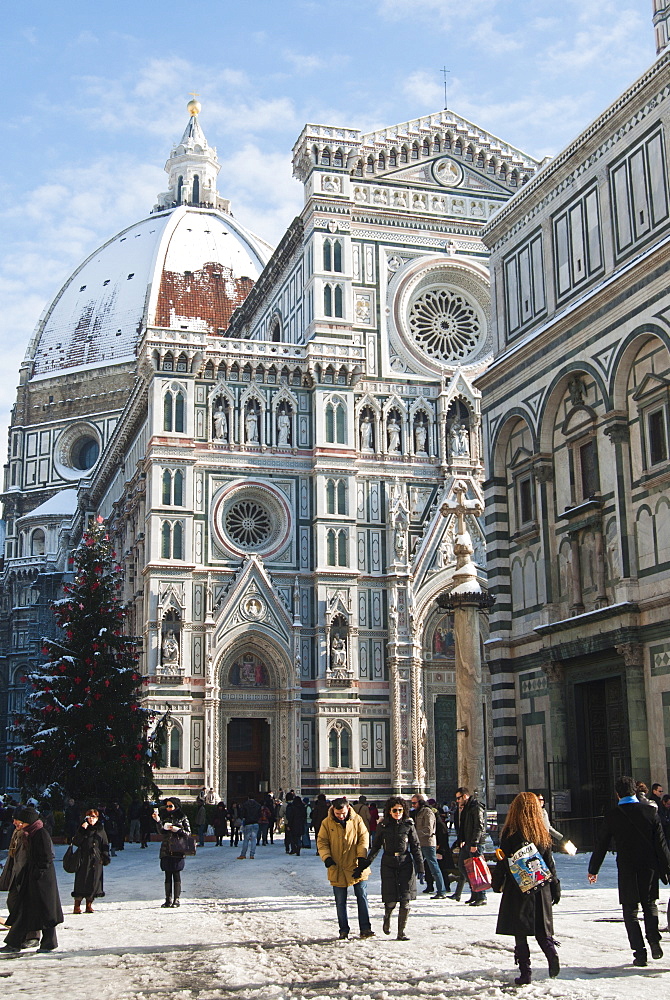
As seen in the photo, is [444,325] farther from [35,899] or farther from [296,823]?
[35,899]

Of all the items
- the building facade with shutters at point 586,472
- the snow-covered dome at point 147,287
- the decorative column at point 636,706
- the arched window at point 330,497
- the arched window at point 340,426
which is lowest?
the decorative column at point 636,706

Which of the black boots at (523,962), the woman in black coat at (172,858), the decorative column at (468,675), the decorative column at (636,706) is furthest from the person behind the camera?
the decorative column at (468,675)

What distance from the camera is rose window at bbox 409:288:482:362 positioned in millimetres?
50469

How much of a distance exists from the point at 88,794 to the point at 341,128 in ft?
94.7

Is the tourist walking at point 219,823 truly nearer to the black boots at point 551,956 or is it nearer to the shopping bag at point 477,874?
the shopping bag at point 477,874

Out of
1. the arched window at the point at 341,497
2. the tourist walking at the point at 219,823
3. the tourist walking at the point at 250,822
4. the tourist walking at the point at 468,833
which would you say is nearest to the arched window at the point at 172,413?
the arched window at the point at 341,497

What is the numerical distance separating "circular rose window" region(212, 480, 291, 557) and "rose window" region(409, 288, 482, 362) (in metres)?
9.52

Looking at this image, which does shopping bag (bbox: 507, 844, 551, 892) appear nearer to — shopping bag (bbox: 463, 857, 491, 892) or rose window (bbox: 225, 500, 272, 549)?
shopping bag (bbox: 463, 857, 491, 892)

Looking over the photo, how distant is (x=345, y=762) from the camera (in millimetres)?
43844

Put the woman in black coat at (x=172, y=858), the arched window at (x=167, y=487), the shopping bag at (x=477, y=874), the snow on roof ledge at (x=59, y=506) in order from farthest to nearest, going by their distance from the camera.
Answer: the snow on roof ledge at (x=59, y=506), the arched window at (x=167, y=487), the woman in black coat at (x=172, y=858), the shopping bag at (x=477, y=874)

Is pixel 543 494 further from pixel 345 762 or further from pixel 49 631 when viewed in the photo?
pixel 49 631

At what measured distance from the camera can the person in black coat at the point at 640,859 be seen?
1053cm

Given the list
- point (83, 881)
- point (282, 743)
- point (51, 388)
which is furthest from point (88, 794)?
point (51, 388)

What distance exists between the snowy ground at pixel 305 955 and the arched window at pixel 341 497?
29.0 m
